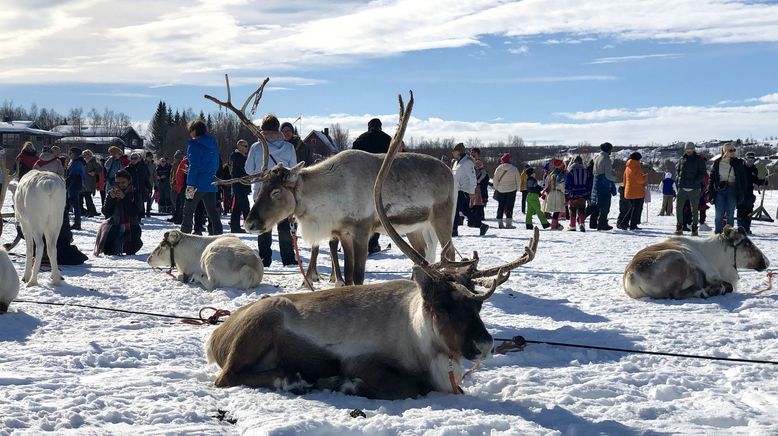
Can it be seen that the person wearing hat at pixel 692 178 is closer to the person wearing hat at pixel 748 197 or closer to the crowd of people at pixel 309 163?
the crowd of people at pixel 309 163

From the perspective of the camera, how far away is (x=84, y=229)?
19.3 metres

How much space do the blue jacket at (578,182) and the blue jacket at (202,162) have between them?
9698 mm

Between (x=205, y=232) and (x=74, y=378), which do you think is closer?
(x=74, y=378)

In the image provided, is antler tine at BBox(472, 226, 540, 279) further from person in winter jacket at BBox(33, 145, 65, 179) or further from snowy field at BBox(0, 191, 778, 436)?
person in winter jacket at BBox(33, 145, 65, 179)

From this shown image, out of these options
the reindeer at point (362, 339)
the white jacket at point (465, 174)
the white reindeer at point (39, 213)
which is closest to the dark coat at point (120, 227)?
the white reindeer at point (39, 213)

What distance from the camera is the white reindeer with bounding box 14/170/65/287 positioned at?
9.88m

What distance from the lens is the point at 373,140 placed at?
12.6 m

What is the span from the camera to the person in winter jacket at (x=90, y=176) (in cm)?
2210

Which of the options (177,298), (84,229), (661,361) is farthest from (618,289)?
(84,229)

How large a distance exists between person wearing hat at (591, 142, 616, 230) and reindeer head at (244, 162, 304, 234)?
38.9ft

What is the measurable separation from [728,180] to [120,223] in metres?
12.6

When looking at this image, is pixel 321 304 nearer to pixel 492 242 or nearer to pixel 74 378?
pixel 74 378

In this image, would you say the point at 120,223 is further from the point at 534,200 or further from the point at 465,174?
the point at 534,200

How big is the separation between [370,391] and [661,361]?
2.48 meters
